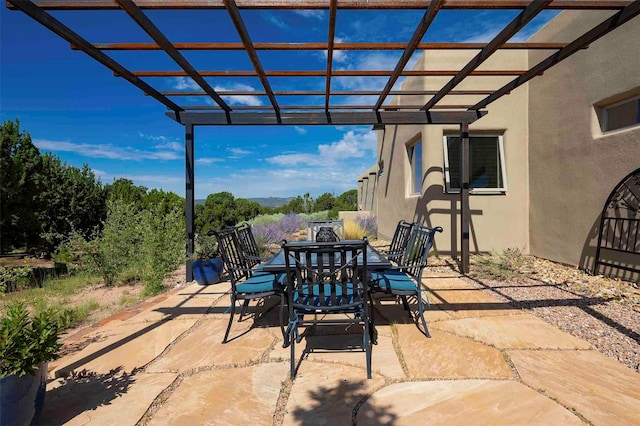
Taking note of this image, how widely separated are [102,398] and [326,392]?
130 cm

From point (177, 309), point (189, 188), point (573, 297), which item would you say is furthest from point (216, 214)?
point (573, 297)

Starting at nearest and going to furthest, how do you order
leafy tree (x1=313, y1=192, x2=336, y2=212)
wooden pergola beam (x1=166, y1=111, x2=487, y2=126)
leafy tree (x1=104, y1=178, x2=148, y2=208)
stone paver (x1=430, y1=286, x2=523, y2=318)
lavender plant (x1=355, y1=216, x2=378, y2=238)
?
stone paver (x1=430, y1=286, x2=523, y2=318), wooden pergola beam (x1=166, y1=111, x2=487, y2=126), lavender plant (x1=355, y1=216, x2=378, y2=238), leafy tree (x1=104, y1=178, x2=148, y2=208), leafy tree (x1=313, y1=192, x2=336, y2=212)

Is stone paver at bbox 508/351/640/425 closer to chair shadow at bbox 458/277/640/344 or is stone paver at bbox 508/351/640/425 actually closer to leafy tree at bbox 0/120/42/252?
chair shadow at bbox 458/277/640/344

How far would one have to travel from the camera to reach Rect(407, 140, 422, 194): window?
6.22 meters

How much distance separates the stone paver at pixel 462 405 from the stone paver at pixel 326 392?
9cm

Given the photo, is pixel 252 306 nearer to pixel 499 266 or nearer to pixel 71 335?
pixel 71 335

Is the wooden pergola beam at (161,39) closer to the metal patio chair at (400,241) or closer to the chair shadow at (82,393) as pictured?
the chair shadow at (82,393)

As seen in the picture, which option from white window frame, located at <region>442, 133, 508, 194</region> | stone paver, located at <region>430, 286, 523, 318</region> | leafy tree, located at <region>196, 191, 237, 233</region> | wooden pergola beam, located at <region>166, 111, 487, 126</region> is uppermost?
wooden pergola beam, located at <region>166, 111, 487, 126</region>

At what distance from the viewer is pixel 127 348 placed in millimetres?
2352

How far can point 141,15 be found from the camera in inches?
84.2

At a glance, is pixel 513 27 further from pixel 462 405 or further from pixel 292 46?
pixel 462 405

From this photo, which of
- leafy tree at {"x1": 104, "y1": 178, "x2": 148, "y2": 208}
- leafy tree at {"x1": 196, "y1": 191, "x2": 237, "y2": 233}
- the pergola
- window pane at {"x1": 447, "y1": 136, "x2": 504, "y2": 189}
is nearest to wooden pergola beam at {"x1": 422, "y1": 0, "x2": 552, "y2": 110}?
the pergola

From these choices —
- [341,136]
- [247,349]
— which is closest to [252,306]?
[247,349]

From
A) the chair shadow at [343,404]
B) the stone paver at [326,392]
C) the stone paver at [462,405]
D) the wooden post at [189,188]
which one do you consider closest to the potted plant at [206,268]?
the wooden post at [189,188]
